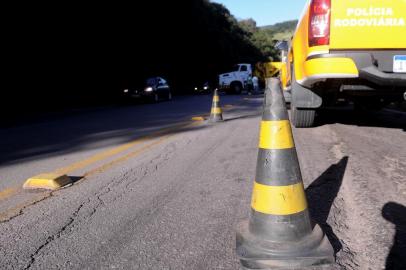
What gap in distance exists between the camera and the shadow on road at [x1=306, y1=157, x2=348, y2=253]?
3211 mm

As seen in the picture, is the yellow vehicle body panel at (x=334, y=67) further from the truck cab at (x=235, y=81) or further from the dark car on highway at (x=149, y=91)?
the truck cab at (x=235, y=81)

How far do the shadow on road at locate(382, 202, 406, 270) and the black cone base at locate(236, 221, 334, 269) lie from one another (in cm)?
39

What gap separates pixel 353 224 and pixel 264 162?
96 centimetres

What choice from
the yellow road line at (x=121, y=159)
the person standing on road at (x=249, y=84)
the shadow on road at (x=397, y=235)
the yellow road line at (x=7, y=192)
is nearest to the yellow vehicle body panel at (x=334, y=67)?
the shadow on road at (x=397, y=235)

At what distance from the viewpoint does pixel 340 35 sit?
18.9 feet

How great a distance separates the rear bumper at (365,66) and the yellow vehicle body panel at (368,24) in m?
0.09

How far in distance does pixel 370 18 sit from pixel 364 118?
4628 millimetres

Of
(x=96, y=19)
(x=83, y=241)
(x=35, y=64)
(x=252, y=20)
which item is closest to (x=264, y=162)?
(x=83, y=241)

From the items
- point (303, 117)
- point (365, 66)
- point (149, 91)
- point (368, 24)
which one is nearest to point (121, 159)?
point (365, 66)

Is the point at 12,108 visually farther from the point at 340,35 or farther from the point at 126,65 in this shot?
the point at 340,35

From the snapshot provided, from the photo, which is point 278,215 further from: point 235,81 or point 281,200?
point 235,81

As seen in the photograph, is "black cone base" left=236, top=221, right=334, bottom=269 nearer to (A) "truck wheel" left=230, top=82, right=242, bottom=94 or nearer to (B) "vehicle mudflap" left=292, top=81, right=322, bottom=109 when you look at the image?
(B) "vehicle mudflap" left=292, top=81, right=322, bottom=109

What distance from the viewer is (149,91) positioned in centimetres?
2439

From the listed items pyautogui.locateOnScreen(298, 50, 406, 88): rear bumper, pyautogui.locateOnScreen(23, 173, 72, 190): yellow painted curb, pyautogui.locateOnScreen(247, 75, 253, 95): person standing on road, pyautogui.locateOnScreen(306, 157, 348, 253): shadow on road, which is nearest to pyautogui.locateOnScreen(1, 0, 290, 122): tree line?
pyautogui.locateOnScreen(247, 75, 253, 95): person standing on road
